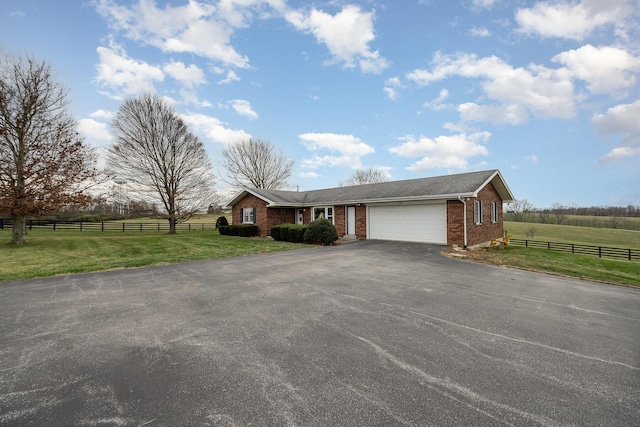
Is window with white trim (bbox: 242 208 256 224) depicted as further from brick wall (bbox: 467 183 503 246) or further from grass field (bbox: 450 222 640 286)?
grass field (bbox: 450 222 640 286)

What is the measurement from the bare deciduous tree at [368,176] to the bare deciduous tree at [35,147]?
38.6 m

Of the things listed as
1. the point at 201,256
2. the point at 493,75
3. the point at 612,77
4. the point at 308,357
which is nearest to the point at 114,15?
the point at 201,256

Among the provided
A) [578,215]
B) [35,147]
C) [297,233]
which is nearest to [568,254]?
[297,233]

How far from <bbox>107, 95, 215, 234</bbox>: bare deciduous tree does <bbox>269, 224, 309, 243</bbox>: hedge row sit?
11734mm

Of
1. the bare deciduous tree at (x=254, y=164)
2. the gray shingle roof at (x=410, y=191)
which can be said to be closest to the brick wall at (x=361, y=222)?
the gray shingle roof at (x=410, y=191)

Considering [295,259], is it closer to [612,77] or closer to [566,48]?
[566,48]

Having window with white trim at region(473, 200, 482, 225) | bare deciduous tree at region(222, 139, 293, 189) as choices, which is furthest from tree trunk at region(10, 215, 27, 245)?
window with white trim at region(473, 200, 482, 225)

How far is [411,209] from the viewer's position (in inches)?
635

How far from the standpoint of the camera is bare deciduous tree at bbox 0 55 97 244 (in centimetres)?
1458

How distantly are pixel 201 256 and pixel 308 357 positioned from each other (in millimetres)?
9680

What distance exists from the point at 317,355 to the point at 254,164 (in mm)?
34752

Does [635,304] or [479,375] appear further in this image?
[635,304]

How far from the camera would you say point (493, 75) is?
1412cm

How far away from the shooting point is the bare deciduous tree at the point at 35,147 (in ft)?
47.8
